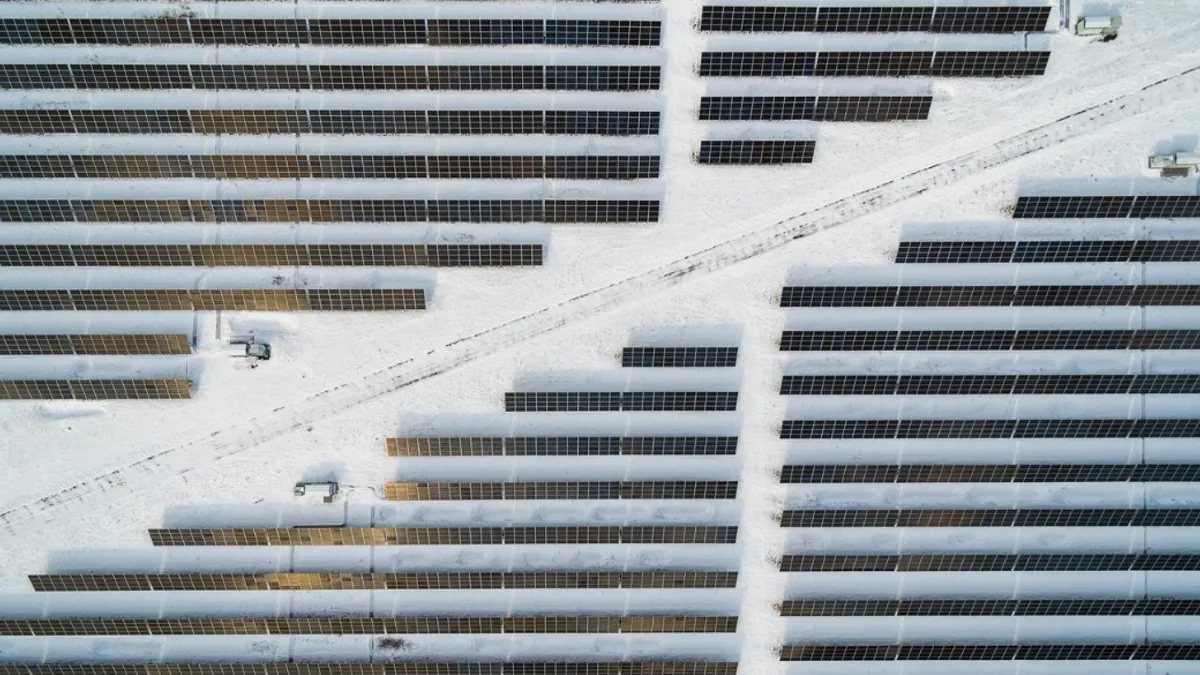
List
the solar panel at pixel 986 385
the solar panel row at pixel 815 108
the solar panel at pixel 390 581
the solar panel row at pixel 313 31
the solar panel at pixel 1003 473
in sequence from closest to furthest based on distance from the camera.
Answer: the solar panel row at pixel 313 31 → the solar panel row at pixel 815 108 → the solar panel at pixel 986 385 → the solar panel at pixel 390 581 → the solar panel at pixel 1003 473

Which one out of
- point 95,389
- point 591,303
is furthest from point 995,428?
point 95,389

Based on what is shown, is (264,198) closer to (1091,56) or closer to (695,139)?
(695,139)

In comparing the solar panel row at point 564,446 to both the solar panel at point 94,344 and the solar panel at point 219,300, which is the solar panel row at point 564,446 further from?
the solar panel at point 94,344

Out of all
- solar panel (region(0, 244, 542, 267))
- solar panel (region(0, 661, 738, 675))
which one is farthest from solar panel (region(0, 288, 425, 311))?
solar panel (region(0, 661, 738, 675))

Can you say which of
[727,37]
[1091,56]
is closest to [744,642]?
[727,37]

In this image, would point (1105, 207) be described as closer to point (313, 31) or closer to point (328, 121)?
point (328, 121)

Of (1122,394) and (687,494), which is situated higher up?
(1122,394)

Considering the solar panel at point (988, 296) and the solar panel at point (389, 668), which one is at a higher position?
the solar panel at point (988, 296)

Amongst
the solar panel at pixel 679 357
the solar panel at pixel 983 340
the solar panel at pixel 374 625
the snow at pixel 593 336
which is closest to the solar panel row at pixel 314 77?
the snow at pixel 593 336
